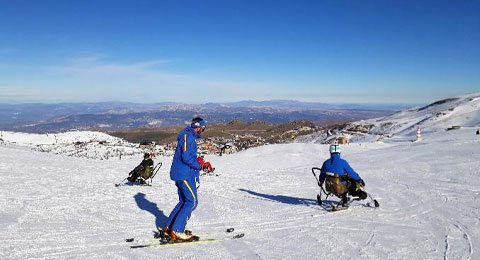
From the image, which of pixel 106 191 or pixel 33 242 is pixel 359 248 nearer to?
pixel 33 242

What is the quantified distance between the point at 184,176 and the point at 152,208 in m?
3.52

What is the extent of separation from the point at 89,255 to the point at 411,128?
35.9 metres

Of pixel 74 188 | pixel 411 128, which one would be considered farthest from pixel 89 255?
pixel 411 128

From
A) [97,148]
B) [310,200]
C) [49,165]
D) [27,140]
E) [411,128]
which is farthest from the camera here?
[411,128]

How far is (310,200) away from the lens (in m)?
11.1

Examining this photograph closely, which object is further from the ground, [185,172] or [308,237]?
[185,172]

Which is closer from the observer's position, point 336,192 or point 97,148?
point 336,192

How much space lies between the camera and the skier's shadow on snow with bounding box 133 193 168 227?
28.2ft

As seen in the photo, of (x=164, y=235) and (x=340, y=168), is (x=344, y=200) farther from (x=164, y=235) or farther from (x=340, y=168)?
(x=164, y=235)

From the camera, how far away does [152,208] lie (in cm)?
997

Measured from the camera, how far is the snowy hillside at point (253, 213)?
6.34 metres

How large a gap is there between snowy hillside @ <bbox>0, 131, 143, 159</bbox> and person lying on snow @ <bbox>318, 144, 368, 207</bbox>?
1704cm

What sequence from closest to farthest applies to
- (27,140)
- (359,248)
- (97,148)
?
1. (359,248)
2. (97,148)
3. (27,140)

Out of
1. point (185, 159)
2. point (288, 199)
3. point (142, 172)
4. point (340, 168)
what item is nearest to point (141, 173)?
point (142, 172)
